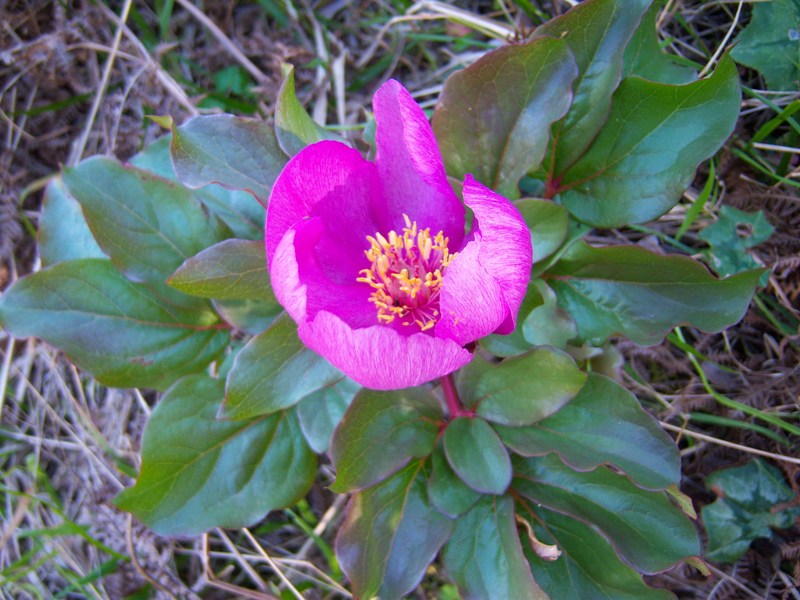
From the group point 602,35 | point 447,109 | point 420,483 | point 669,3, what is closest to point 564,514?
point 420,483

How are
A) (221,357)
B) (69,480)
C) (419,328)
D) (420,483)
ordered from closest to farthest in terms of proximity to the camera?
(419,328), (420,483), (221,357), (69,480)

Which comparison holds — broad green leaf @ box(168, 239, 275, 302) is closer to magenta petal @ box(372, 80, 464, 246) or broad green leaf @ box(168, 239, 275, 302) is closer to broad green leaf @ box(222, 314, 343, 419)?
broad green leaf @ box(222, 314, 343, 419)

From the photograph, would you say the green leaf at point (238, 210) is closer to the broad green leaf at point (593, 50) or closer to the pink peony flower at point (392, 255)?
the pink peony flower at point (392, 255)

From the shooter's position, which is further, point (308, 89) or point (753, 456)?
point (308, 89)

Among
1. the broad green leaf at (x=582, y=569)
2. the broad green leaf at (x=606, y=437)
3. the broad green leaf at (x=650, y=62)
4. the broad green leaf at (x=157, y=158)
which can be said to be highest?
the broad green leaf at (x=157, y=158)

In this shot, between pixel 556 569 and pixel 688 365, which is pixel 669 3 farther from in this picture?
pixel 556 569

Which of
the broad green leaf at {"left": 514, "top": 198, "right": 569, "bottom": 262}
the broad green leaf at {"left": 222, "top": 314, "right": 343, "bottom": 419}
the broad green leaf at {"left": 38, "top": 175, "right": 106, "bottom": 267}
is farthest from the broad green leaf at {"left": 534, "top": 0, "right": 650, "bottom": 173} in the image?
the broad green leaf at {"left": 38, "top": 175, "right": 106, "bottom": 267}

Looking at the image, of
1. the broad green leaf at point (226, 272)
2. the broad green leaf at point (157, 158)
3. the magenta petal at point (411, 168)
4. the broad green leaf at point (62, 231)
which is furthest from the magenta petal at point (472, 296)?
the broad green leaf at point (62, 231)
